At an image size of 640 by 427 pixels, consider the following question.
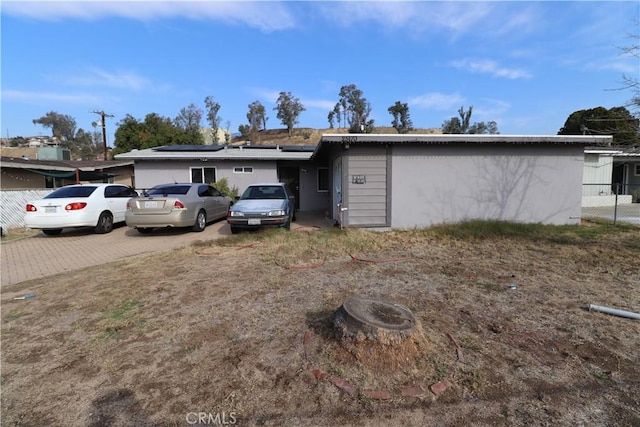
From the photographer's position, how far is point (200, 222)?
10.4 m

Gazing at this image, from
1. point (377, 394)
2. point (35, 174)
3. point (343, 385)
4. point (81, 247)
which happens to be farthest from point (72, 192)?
point (35, 174)

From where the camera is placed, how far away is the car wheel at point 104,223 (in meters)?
10.3

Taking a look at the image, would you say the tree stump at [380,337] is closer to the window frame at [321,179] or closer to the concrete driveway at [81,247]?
the concrete driveway at [81,247]

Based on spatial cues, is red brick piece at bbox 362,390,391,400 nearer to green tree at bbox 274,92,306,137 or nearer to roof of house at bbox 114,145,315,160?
roof of house at bbox 114,145,315,160

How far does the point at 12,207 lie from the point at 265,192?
370 inches

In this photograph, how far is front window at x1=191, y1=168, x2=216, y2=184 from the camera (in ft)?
52.2

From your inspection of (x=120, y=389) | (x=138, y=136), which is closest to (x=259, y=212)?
(x=120, y=389)

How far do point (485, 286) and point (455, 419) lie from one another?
10.5ft

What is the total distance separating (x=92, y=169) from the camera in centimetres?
2220

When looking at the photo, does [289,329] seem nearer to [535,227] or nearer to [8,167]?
[535,227]

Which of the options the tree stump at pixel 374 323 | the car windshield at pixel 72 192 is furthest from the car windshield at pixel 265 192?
the tree stump at pixel 374 323

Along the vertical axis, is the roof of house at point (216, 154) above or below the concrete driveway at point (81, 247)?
above

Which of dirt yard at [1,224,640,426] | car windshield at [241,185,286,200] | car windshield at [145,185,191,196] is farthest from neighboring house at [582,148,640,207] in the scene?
car windshield at [145,185,191,196]

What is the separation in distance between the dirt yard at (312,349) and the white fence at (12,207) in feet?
28.6
